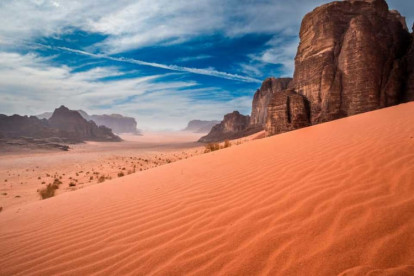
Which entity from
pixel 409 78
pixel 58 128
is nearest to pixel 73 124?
pixel 58 128

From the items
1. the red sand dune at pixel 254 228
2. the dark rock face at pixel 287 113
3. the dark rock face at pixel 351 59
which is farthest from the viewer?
the dark rock face at pixel 287 113

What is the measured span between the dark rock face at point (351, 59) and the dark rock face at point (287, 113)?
532mm

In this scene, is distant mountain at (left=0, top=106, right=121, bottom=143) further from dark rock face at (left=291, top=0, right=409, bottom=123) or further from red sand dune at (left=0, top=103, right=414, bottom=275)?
red sand dune at (left=0, top=103, right=414, bottom=275)

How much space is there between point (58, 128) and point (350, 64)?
3206 inches

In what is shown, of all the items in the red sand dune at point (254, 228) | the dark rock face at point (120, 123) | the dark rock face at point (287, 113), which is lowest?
the red sand dune at point (254, 228)

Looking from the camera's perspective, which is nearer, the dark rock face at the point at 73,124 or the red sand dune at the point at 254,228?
the red sand dune at the point at 254,228

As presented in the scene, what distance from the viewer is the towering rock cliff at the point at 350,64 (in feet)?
40.0

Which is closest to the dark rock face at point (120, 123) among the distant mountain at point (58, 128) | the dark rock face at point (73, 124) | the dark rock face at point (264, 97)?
the dark rock face at point (73, 124)

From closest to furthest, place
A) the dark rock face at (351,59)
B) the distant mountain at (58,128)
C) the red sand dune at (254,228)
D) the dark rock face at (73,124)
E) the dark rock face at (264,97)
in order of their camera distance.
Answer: the red sand dune at (254,228), the dark rock face at (351,59), the dark rock face at (264,97), the distant mountain at (58,128), the dark rock face at (73,124)

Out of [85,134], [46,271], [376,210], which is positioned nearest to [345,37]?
[376,210]

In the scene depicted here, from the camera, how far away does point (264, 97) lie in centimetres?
4866

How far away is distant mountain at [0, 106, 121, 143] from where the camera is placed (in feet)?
179

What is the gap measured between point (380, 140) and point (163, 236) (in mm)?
4716

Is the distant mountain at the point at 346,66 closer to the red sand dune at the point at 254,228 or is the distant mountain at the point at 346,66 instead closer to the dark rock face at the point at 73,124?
the red sand dune at the point at 254,228
